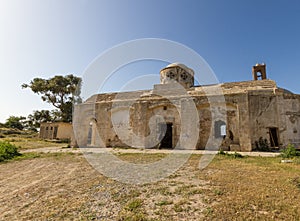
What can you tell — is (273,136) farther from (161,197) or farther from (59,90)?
(59,90)

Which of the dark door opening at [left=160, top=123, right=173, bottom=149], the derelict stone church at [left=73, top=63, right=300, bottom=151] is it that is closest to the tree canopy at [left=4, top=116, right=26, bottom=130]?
the derelict stone church at [left=73, top=63, right=300, bottom=151]

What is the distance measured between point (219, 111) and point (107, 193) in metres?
11.2

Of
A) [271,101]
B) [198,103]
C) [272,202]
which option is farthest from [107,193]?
[271,101]

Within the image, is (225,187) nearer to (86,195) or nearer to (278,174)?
(278,174)

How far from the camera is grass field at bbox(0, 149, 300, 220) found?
9.95 ft

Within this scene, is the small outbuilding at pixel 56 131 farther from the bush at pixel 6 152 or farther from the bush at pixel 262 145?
the bush at pixel 262 145

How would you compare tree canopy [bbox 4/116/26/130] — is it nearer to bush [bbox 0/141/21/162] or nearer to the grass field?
bush [bbox 0/141/21/162]

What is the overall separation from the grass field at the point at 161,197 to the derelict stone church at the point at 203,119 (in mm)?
7559

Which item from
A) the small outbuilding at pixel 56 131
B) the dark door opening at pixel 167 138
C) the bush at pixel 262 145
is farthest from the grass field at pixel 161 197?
the small outbuilding at pixel 56 131

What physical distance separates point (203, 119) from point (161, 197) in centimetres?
1058

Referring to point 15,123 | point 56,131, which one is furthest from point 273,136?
point 15,123

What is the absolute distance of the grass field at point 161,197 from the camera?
9.95ft

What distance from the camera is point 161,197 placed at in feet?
12.4

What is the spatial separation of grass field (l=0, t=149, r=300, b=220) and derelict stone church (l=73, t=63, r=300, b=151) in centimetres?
756
